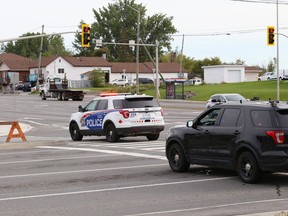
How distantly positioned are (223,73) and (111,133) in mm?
82839

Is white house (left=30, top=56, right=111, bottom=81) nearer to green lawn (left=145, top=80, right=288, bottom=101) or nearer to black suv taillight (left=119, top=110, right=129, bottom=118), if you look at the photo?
green lawn (left=145, top=80, right=288, bottom=101)

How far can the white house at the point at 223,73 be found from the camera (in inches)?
4130

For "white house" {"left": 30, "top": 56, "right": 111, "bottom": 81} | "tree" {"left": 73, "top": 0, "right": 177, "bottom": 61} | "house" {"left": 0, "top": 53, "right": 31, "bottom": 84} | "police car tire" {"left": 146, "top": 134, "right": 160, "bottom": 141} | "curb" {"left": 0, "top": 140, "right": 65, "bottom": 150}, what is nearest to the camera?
"curb" {"left": 0, "top": 140, "right": 65, "bottom": 150}

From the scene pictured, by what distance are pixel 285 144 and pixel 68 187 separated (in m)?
4.12

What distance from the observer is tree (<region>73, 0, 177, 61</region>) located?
14462cm

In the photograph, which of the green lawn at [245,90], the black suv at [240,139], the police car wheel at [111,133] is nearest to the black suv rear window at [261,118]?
the black suv at [240,139]

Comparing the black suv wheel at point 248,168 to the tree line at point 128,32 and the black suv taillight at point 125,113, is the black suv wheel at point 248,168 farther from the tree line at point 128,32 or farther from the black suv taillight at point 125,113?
the tree line at point 128,32

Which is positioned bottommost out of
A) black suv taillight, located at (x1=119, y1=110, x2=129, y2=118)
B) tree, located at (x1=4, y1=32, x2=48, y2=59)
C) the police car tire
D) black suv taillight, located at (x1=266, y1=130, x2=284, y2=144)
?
the police car tire

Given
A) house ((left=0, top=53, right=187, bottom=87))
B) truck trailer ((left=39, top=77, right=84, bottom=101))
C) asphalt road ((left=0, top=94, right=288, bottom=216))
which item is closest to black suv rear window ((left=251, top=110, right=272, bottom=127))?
asphalt road ((left=0, top=94, right=288, bottom=216))

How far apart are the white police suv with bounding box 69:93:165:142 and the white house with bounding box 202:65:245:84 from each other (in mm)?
81792

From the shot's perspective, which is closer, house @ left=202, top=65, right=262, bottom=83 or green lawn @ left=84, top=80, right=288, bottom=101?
green lawn @ left=84, top=80, right=288, bottom=101

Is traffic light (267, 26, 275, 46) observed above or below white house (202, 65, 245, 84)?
above

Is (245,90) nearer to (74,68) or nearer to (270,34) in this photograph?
(270,34)

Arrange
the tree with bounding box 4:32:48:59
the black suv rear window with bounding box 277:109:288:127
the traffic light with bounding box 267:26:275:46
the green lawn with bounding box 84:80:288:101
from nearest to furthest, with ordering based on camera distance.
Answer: the black suv rear window with bounding box 277:109:288:127 < the traffic light with bounding box 267:26:275:46 < the green lawn with bounding box 84:80:288:101 < the tree with bounding box 4:32:48:59
